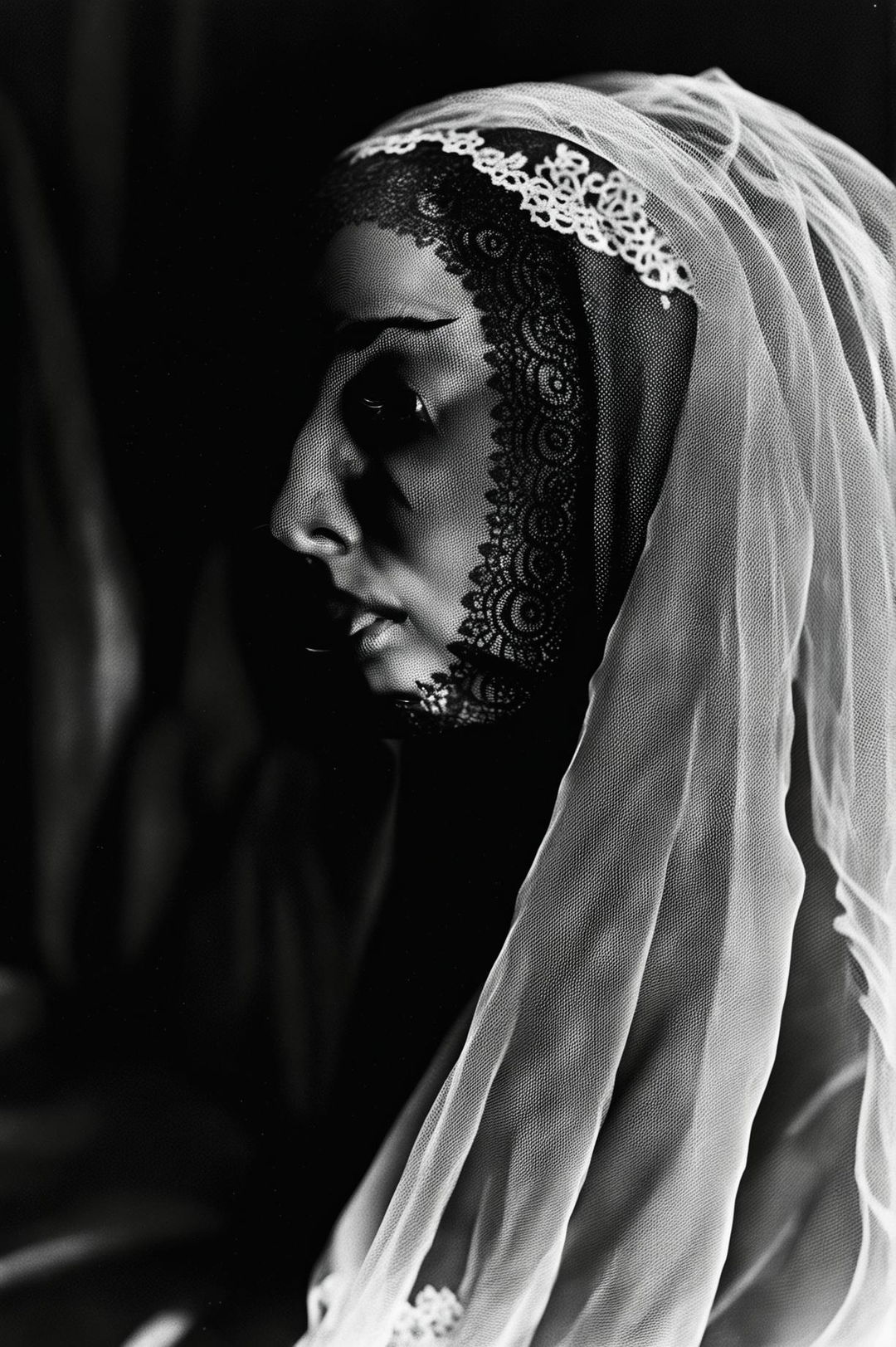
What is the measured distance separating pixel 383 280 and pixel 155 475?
198 mm

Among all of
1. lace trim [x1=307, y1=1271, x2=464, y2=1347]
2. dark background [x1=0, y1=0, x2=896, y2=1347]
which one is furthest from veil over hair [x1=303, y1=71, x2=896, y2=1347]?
dark background [x1=0, y1=0, x2=896, y2=1347]

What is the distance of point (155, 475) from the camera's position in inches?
30.4

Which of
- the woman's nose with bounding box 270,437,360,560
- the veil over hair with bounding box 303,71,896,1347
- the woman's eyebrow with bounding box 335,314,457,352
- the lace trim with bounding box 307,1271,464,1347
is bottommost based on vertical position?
the lace trim with bounding box 307,1271,464,1347

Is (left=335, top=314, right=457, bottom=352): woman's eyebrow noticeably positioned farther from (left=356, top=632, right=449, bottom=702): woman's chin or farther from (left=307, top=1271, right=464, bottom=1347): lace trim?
(left=307, top=1271, right=464, bottom=1347): lace trim

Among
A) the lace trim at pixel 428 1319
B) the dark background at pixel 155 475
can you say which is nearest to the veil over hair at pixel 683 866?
the lace trim at pixel 428 1319

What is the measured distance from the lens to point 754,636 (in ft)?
2.42

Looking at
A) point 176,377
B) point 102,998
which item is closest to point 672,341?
point 176,377

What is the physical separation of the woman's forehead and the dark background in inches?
1.0

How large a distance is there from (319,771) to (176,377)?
28 cm

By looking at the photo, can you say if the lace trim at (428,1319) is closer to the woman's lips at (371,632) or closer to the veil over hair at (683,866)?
the veil over hair at (683,866)

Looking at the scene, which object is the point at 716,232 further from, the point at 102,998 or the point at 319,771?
the point at 102,998

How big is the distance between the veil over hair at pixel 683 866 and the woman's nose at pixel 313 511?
193 mm

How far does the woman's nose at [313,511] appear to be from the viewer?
2.54ft

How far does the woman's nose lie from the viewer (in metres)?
0.78
